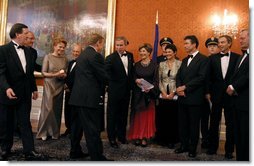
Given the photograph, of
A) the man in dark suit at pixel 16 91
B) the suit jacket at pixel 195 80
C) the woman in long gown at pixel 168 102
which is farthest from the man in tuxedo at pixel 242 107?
the man in dark suit at pixel 16 91

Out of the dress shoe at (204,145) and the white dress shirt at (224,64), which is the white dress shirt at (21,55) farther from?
the dress shoe at (204,145)

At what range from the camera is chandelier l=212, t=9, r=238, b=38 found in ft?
18.5

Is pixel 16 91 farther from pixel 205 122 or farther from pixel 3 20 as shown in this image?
pixel 3 20

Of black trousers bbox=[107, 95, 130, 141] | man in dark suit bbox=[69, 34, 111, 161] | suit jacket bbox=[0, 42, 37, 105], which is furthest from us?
black trousers bbox=[107, 95, 130, 141]

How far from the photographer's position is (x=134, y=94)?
15.1 ft

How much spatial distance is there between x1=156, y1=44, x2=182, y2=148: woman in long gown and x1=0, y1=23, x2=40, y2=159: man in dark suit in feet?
6.37

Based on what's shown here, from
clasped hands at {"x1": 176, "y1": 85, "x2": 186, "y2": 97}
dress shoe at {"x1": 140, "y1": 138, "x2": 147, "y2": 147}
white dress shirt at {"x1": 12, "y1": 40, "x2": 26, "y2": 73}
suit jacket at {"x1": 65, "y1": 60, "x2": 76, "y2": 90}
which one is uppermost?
white dress shirt at {"x1": 12, "y1": 40, "x2": 26, "y2": 73}

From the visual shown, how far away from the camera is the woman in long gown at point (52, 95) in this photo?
465 centimetres

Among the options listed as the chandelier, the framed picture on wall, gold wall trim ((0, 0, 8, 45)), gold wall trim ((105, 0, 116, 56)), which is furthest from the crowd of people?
gold wall trim ((0, 0, 8, 45))

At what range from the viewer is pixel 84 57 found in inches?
130

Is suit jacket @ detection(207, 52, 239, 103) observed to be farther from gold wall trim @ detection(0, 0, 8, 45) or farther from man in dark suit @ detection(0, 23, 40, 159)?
gold wall trim @ detection(0, 0, 8, 45)

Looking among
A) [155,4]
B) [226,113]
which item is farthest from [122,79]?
[155,4]

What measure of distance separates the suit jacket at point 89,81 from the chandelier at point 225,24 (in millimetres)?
3330

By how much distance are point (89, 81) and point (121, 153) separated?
4.17ft
